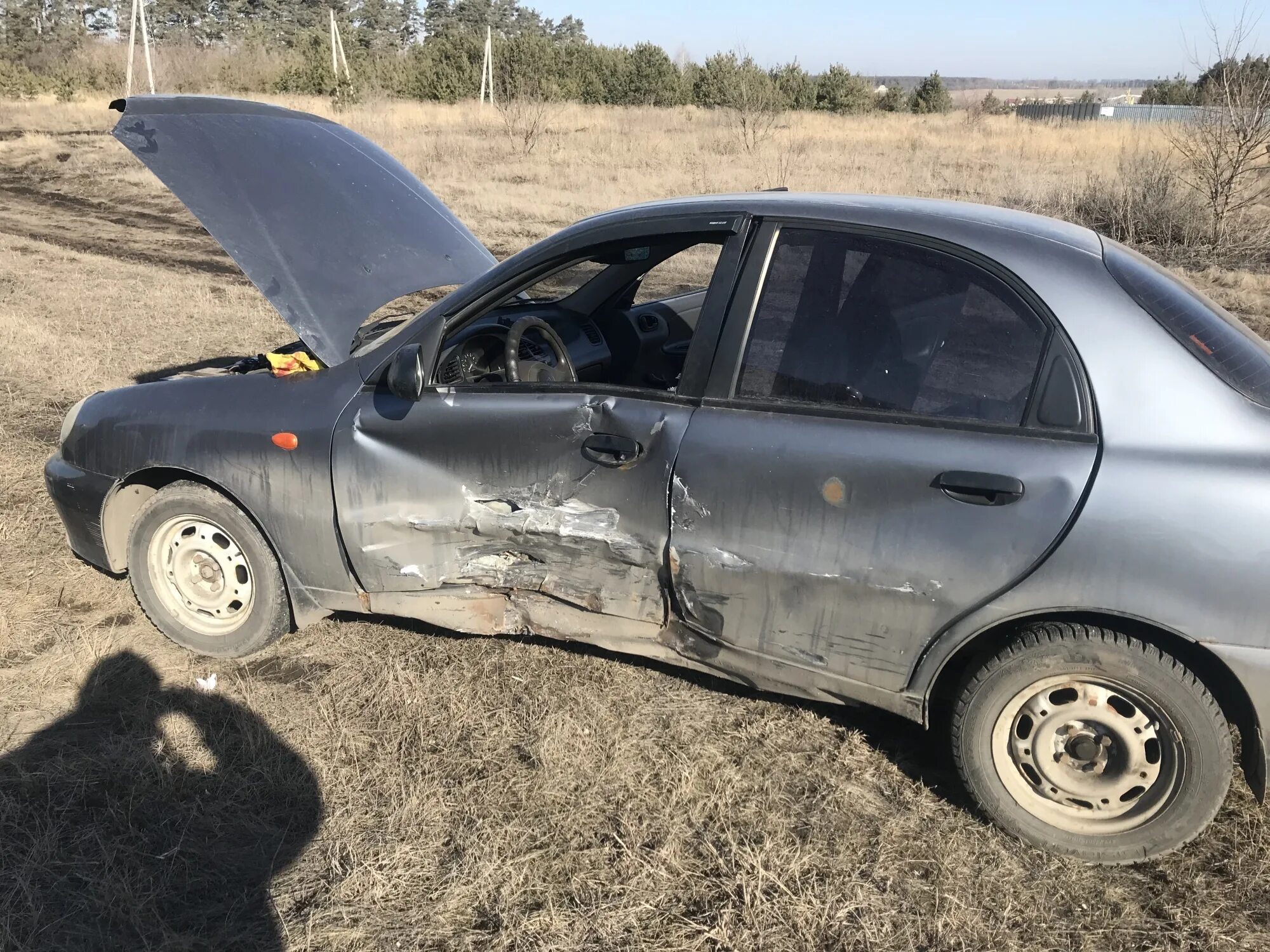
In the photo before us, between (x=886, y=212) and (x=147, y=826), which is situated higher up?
(x=886, y=212)

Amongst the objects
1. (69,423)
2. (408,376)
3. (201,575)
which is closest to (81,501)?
(69,423)

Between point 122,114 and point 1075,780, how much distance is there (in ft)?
13.4

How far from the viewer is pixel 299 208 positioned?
3.78 m

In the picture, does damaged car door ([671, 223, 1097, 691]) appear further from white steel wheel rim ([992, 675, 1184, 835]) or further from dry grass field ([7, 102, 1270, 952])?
dry grass field ([7, 102, 1270, 952])

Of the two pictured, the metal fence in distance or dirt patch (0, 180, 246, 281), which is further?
the metal fence in distance

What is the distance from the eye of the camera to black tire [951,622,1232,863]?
100 inches

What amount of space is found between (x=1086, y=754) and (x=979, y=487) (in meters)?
0.81

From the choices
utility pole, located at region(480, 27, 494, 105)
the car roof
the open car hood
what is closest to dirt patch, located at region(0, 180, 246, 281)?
the open car hood

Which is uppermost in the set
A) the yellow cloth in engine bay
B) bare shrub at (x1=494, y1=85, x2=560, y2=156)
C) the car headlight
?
bare shrub at (x1=494, y1=85, x2=560, y2=156)

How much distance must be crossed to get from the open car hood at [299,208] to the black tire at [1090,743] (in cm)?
247

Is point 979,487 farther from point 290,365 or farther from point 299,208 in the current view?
point 299,208

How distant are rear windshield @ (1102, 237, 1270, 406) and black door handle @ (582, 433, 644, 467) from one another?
55.9 inches

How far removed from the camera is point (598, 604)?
3.22 m

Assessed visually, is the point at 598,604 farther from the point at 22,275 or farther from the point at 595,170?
the point at 595,170
